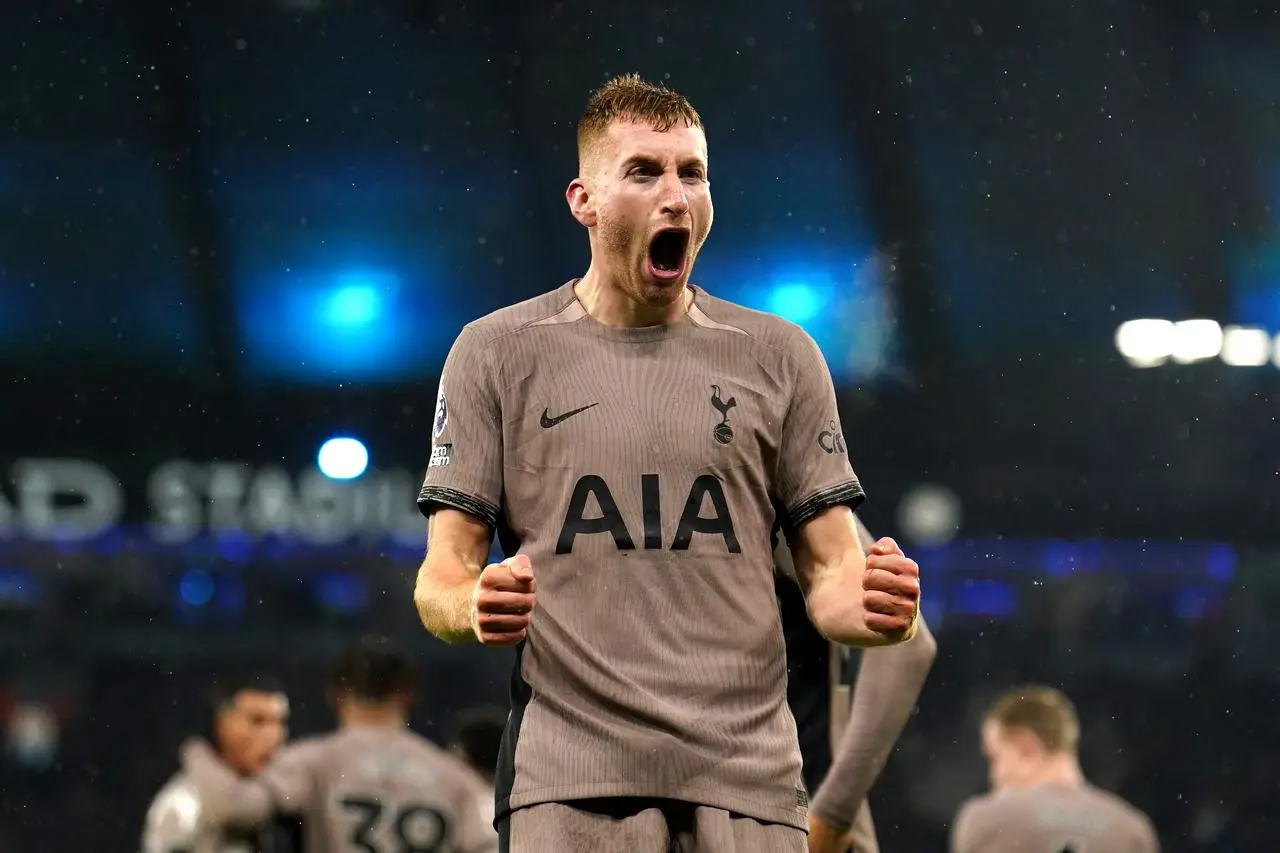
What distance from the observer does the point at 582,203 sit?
1813 mm

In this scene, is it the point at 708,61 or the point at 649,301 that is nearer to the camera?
the point at 649,301

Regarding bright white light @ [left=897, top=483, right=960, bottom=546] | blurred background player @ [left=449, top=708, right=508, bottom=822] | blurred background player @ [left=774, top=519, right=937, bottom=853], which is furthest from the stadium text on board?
blurred background player @ [left=774, top=519, right=937, bottom=853]

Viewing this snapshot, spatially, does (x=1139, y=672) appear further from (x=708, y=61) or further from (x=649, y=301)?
(x=649, y=301)

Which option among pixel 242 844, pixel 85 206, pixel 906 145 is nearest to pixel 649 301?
pixel 242 844

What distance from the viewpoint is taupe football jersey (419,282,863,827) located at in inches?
62.5

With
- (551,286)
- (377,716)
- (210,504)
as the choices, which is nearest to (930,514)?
(551,286)

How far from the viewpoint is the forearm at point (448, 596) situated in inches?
61.6

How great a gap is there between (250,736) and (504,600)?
9.36ft

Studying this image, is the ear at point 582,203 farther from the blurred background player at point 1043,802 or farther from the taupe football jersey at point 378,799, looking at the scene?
the blurred background player at point 1043,802

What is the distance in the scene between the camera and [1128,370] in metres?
7.86

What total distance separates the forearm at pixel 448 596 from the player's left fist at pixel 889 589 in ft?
1.18

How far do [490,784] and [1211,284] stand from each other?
17.4 ft

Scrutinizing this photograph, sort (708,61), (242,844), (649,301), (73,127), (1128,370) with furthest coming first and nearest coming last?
(1128,370), (708,61), (73,127), (242,844), (649,301)

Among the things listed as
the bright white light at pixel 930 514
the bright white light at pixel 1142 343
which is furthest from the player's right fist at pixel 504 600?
the bright white light at pixel 1142 343
